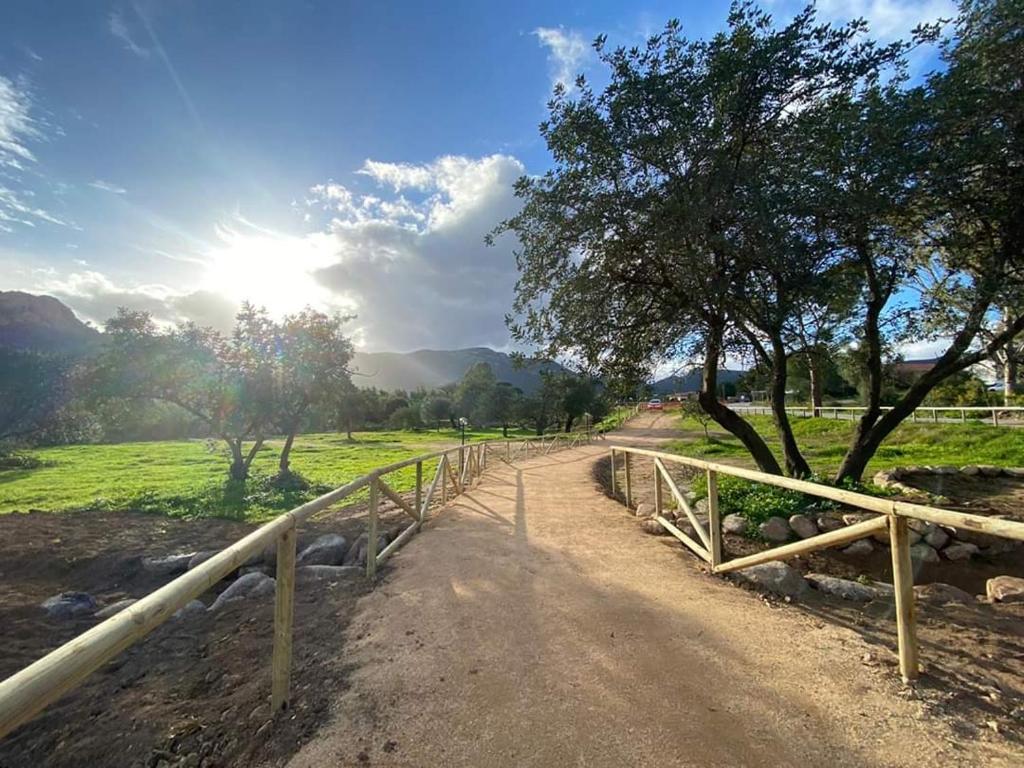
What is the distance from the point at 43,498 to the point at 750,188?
799 inches

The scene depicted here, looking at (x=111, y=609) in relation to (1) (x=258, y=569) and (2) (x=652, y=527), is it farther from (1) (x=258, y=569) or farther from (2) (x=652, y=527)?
(2) (x=652, y=527)

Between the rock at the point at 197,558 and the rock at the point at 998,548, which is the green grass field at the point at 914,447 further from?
the rock at the point at 197,558

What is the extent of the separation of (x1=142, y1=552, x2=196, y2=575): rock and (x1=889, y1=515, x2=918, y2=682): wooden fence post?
8855mm

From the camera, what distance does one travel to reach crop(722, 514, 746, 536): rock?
7220mm

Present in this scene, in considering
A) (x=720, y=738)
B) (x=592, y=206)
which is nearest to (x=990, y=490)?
(x=592, y=206)

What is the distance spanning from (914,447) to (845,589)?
17216mm

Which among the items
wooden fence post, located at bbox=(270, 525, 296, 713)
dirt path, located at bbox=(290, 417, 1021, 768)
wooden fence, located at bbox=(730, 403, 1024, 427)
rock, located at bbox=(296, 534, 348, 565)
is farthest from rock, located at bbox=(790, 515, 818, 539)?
wooden fence, located at bbox=(730, 403, 1024, 427)

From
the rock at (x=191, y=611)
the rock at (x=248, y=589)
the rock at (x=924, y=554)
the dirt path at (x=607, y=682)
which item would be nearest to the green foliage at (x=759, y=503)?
the rock at (x=924, y=554)

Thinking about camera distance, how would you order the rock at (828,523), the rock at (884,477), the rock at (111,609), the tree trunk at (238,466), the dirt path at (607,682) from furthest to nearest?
the tree trunk at (238,466) → the rock at (884,477) → the rock at (828,523) → the rock at (111,609) → the dirt path at (607,682)

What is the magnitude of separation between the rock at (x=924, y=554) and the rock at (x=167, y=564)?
11.0 meters

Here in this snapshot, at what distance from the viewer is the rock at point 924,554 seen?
23.2ft

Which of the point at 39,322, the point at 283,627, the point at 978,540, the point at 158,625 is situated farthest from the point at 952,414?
the point at 39,322

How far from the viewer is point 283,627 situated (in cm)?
278

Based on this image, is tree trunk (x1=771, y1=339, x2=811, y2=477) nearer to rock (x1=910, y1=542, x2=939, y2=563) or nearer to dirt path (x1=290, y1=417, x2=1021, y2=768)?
rock (x1=910, y1=542, x2=939, y2=563)
